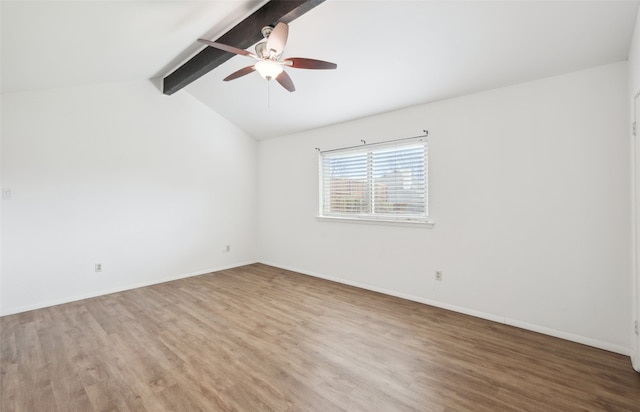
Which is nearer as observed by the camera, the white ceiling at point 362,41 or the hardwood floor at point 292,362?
the hardwood floor at point 292,362

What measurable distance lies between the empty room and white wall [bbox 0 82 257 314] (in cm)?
2

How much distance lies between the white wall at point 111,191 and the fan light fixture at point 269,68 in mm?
2872

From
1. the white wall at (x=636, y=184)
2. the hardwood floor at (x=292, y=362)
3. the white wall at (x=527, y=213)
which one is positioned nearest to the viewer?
the hardwood floor at (x=292, y=362)

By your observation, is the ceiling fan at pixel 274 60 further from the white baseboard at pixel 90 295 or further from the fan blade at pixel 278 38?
the white baseboard at pixel 90 295

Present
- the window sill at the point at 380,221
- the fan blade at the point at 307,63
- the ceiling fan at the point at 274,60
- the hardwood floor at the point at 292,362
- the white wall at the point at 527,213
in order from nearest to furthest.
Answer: the hardwood floor at the point at 292,362
the ceiling fan at the point at 274,60
the fan blade at the point at 307,63
the white wall at the point at 527,213
the window sill at the point at 380,221

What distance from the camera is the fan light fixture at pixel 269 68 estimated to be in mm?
2189

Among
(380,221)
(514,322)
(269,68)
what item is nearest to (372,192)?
(380,221)

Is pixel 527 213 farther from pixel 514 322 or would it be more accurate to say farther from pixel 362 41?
pixel 362 41

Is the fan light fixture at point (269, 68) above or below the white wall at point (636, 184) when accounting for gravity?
above

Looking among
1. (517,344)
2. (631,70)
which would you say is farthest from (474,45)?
(517,344)

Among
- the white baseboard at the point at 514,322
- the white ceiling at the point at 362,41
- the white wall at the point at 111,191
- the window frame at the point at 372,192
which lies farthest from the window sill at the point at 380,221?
the white wall at the point at 111,191

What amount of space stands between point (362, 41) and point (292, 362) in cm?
287

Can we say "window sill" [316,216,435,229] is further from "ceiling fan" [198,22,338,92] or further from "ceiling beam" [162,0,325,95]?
"ceiling beam" [162,0,325,95]

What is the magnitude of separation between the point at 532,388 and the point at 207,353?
238 cm
